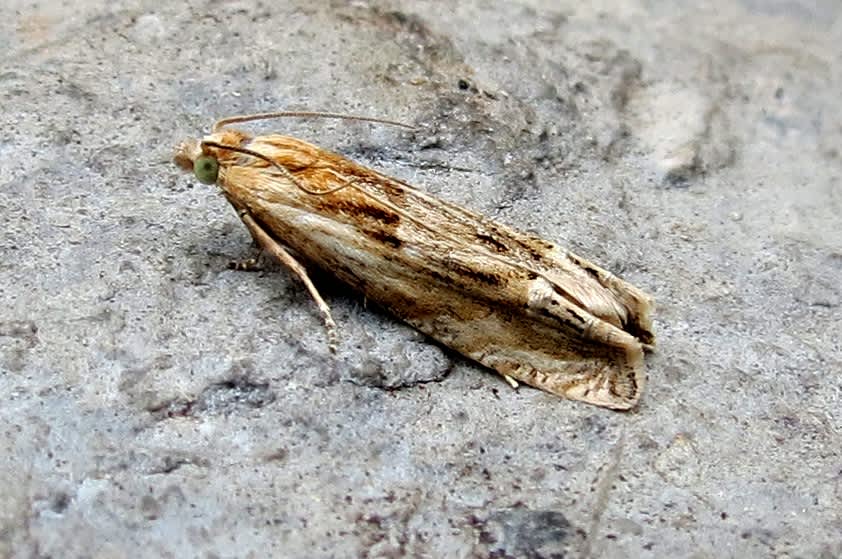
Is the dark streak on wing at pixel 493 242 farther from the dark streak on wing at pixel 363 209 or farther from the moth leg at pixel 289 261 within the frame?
the moth leg at pixel 289 261

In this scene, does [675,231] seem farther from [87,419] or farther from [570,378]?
[87,419]

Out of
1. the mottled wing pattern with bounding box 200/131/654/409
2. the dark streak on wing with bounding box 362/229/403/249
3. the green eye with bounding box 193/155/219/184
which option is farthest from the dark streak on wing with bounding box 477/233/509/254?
the green eye with bounding box 193/155/219/184

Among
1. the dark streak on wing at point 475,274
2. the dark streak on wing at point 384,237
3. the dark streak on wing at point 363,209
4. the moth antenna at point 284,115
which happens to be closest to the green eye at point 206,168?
the moth antenna at point 284,115

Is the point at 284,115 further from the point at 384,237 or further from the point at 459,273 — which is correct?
the point at 459,273

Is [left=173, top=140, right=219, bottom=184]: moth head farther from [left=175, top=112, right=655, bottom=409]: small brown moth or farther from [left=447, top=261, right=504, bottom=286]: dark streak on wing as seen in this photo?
[left=447, top=261, right=504, bottom=286]: dark streak on wing

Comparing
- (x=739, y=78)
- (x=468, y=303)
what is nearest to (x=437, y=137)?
(x=468, y=303)

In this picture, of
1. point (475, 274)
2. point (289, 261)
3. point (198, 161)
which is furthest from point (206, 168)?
point (475, 274)
